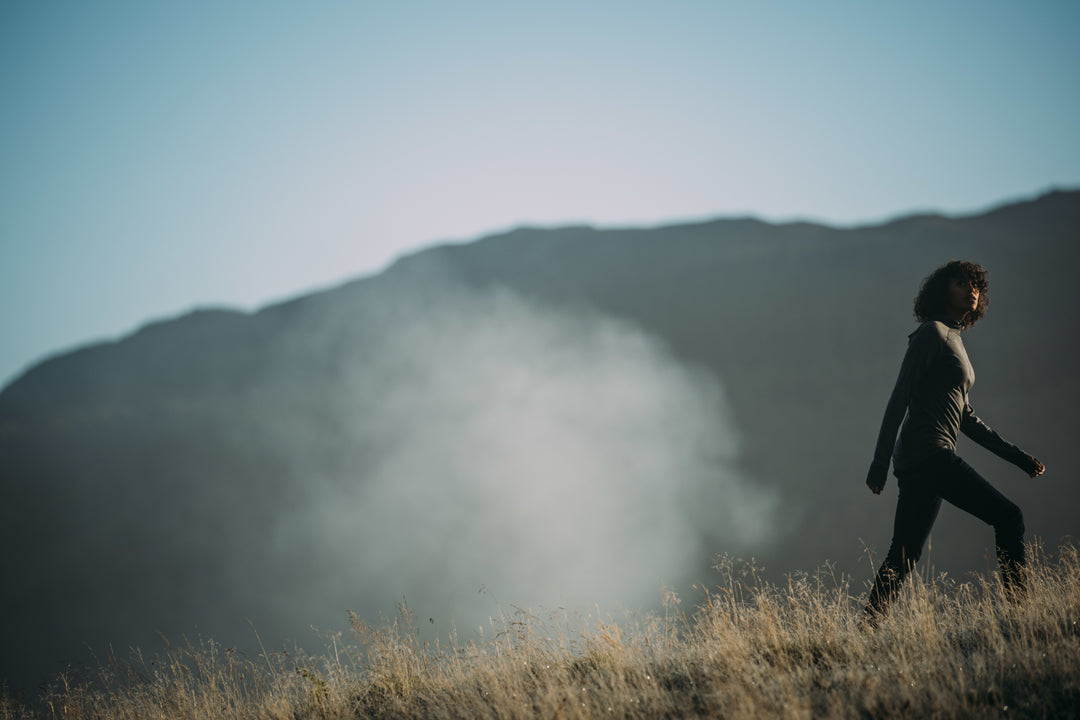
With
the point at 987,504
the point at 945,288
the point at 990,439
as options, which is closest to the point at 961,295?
the point at 945,288

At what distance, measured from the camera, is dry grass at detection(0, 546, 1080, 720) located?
252 cm

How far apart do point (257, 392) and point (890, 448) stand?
160ft

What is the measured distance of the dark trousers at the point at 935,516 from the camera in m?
3.15

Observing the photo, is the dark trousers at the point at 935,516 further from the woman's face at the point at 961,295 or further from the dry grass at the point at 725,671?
the woman's face at the point at 961,295

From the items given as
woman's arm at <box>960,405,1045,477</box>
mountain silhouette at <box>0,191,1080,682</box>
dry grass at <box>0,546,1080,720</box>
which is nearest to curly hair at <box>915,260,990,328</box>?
woman's arm at <box>960,405,1045,477</box>

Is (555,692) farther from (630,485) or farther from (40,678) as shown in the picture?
(40,678)

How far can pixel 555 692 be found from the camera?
2.95m

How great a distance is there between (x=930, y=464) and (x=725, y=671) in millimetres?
1525

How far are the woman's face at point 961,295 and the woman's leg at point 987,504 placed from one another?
2.90 feet

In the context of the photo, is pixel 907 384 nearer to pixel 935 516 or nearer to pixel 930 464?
pixel 930 464

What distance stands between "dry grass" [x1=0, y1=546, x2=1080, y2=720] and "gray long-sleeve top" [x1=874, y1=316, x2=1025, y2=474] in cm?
73

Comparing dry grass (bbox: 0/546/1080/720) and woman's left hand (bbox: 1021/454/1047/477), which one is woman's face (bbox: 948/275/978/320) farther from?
dry grass (bbox: 0/546/1080/720)


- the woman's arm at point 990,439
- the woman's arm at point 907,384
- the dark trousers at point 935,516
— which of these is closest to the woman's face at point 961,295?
the woman's arm at point 907,384

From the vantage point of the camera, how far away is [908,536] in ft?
10.7
